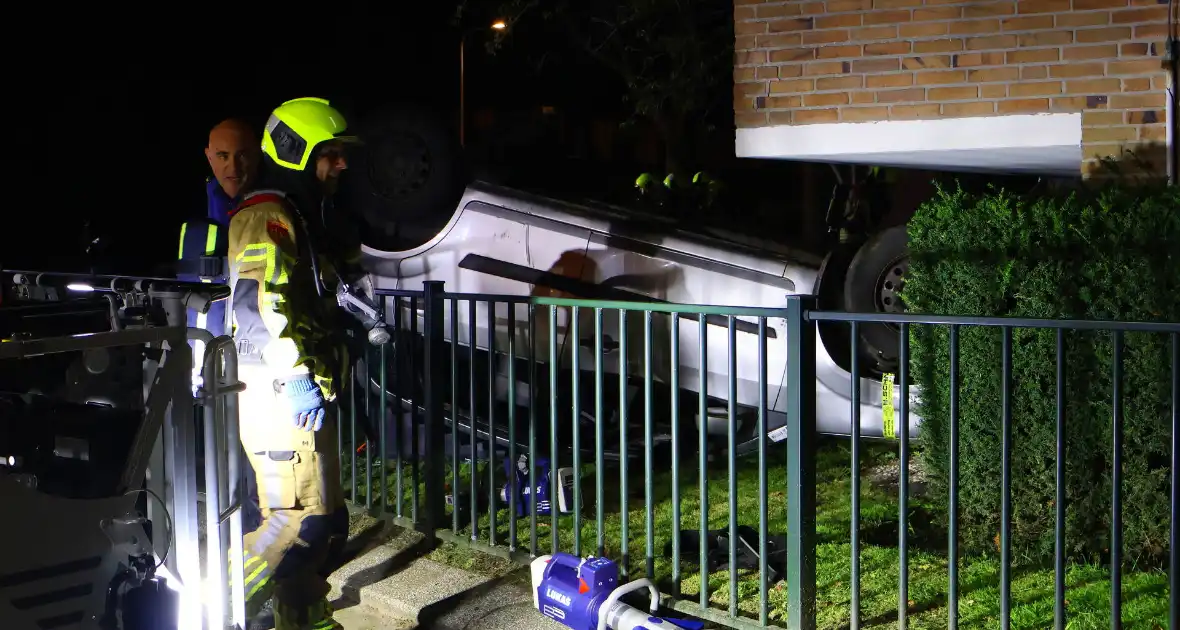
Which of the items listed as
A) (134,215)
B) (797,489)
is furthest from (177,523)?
(134,215)

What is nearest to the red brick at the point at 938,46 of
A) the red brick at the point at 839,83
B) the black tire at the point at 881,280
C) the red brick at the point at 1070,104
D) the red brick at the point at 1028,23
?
the red brick at the point at 1028,23

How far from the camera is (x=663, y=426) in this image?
837 centimetres

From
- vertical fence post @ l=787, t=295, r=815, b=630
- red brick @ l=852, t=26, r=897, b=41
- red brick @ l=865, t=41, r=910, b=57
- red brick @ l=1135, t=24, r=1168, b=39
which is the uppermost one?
red brick @ l=852, t=26, r=897, b=41

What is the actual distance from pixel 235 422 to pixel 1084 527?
11.8 feet

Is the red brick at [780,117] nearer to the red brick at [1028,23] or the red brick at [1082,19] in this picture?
the red brick at [1028,23]

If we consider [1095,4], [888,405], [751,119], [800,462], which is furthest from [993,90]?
[800,462]

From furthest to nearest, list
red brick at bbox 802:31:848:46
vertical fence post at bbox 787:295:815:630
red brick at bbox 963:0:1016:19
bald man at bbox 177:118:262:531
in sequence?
red brick at bbox 802:31:848:46
red brick at bbox 963:0:1016:19
bald man at bbox 177:118:262:531
vertical fence post at bbox 787:295:815:630

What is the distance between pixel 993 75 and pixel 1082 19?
0.52 meters

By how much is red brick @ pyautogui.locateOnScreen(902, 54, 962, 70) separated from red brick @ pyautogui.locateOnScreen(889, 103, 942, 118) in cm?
22

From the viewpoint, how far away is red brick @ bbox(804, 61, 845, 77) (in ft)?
22.4

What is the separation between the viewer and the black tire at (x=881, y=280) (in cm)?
723

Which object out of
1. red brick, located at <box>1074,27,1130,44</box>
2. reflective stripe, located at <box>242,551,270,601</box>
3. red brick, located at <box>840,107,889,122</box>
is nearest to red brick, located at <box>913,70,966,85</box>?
red brick, located at <box>840,107,889,122</box>

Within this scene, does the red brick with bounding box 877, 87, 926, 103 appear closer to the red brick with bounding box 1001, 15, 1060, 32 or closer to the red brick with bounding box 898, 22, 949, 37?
the red brick with bounding box 898, 22, 949, 37

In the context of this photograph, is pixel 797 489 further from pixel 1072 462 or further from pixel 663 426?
pixel 663 426
